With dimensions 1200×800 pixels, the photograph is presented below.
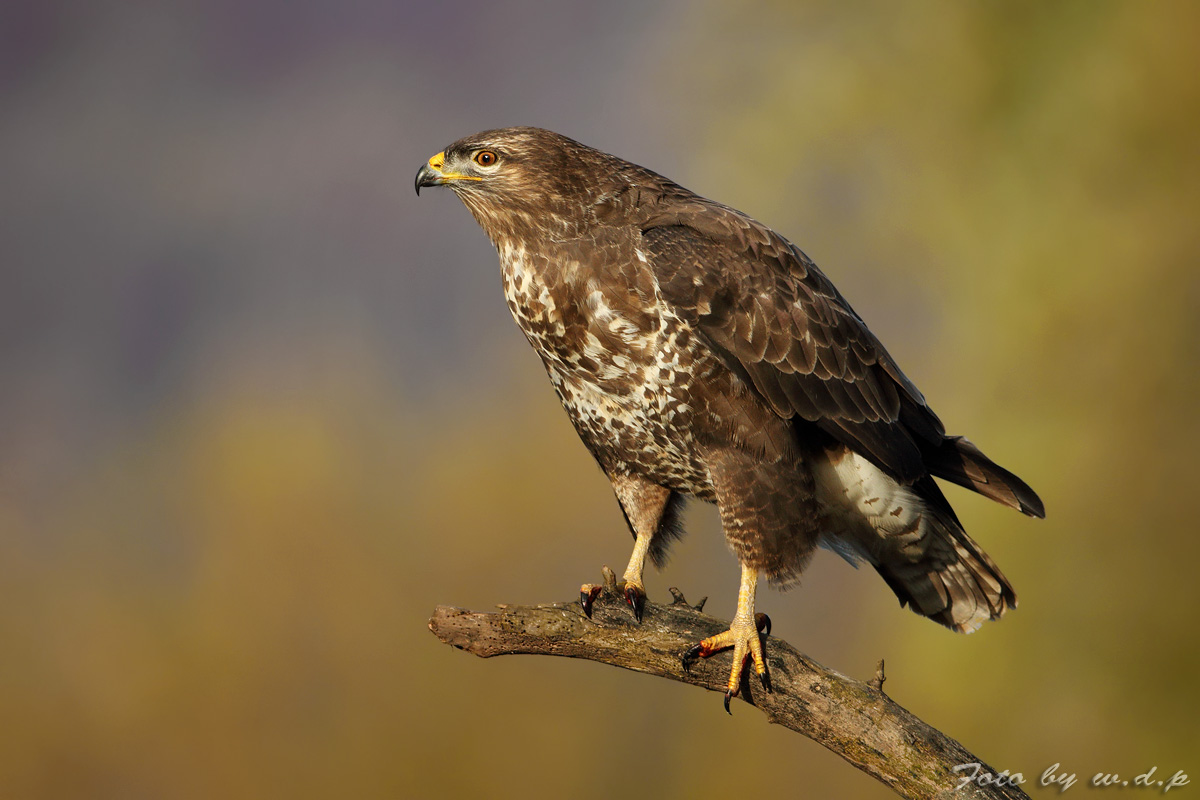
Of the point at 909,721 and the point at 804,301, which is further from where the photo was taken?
the point at 804,301

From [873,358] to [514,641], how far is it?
5.19ft

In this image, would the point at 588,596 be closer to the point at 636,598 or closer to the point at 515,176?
the point at 636,598

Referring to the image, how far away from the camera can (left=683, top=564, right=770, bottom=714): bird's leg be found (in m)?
3.28

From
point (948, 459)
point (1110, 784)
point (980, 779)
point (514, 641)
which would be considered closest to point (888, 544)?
point (948, 459)

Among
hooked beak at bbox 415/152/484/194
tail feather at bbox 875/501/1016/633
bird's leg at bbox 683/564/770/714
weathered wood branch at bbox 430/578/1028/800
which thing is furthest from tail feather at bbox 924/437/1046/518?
hooked beak at bbox 415/152/484/194

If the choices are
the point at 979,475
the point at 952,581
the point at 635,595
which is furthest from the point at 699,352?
the point at 952,581

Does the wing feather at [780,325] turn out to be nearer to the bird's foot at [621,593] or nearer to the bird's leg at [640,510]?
the bird's leg at [640,510]

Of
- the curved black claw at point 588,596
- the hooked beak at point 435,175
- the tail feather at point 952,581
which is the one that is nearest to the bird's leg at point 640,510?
the curved black claw at point 588,596

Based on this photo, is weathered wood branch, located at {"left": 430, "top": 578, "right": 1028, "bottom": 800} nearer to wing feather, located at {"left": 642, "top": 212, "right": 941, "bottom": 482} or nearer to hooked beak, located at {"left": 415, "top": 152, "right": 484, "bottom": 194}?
wing feather, located at {"left": 642, "top": 212, "right": 941, "bottom": 482}

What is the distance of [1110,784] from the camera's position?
3867mm

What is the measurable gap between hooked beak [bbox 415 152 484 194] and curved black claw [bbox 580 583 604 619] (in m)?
1.43

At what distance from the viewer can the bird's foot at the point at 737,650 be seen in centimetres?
328

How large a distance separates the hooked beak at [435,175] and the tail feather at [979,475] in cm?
198

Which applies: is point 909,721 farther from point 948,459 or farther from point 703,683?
point 948,459
